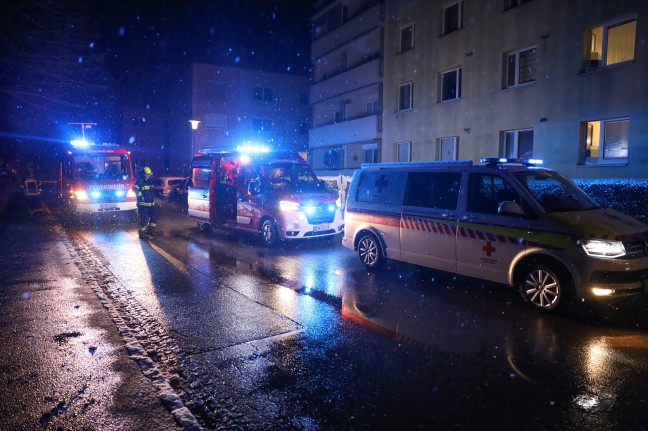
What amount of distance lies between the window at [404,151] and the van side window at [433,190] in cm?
1579

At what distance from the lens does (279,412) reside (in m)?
3.51

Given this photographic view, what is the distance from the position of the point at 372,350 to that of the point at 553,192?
12.1 feet

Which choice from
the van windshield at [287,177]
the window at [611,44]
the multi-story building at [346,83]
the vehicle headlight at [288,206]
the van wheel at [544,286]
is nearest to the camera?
the van wheel at [544,286]

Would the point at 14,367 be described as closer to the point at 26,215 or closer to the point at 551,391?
the point at 551,391

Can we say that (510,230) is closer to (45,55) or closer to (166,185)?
(45,55)

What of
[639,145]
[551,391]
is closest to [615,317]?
[551,391]

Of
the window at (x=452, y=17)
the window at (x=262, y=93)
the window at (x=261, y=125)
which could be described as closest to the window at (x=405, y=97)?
the window at (x=452, y=17)

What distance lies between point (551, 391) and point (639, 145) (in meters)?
12.8

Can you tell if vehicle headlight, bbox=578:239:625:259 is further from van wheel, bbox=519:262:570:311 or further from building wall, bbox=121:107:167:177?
building wall, bbox=121:107:167:177

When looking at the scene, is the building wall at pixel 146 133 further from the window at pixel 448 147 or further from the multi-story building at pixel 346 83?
the window at pixel 448 147

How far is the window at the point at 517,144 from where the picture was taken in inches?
687

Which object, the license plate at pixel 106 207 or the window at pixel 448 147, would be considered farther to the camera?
the window at pixel 448 147

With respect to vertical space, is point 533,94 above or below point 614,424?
above

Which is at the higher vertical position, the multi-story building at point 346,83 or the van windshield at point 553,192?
the multi-story building at point 346,83
